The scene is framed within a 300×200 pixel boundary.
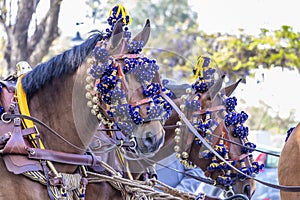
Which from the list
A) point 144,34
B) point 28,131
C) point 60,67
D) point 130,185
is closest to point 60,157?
point 28,131

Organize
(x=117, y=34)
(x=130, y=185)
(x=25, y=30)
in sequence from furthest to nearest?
1. (x=25, y=30)
2. (x=130, y=185)
3. (x=117, y=34)

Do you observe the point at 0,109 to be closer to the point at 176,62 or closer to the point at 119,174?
the point at 119,174

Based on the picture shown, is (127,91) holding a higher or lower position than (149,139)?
higher

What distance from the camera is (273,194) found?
9.09m

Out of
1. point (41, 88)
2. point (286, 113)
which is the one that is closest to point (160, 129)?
point (41, 88)

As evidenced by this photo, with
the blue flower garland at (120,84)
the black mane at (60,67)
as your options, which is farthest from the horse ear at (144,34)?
the black mane at (60,67)

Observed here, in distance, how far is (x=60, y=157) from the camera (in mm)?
4113

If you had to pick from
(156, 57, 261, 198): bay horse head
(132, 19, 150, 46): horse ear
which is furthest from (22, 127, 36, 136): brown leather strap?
(156, 57, 261, 198): bay horse head

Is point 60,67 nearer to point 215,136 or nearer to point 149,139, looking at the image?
point 149,139

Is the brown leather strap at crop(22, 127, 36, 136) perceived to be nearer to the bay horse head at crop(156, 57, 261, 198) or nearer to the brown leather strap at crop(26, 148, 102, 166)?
the brown leather strap at crop(26, 148, 102, 166)

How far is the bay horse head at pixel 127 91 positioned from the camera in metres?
3.95

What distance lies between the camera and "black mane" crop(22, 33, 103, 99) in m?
4.16

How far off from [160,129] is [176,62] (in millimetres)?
9796

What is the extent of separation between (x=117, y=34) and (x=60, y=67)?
45 centimetres
